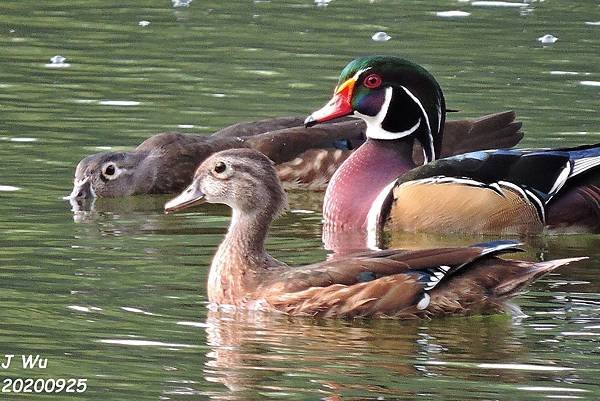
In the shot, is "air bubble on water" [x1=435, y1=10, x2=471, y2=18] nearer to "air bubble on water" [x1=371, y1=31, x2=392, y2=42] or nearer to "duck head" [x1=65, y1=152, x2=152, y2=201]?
"air bubble on water" [x1=371, y1=31, x2=392, y2=42]

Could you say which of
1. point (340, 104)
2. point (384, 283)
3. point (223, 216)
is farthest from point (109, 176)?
point (384, 283)

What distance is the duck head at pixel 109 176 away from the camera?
13906 mm

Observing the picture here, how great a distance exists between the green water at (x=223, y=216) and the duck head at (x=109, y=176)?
16 centimetres

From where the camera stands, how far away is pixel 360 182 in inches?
510

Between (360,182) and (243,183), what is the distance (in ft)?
8.37

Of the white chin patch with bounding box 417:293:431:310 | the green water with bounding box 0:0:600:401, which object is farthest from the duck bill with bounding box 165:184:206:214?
the white chin patch with bounding box 417:293:431:310

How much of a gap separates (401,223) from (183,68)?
21.4 feet

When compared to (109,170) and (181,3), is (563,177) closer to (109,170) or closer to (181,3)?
(109,170)

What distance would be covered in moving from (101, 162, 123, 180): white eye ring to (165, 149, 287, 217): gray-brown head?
3615 mm

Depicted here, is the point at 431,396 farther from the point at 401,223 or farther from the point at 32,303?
the point at 401,223

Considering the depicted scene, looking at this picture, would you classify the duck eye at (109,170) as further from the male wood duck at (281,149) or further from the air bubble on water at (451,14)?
the air bubble on water at (451,14)

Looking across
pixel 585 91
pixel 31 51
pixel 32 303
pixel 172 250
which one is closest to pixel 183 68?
pixel 31 51

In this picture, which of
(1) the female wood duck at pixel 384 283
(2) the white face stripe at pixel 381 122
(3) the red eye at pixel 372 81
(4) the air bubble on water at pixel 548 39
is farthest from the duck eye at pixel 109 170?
(4) the air bubble on water at pixel 548 39

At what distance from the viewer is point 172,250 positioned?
38.7ft
